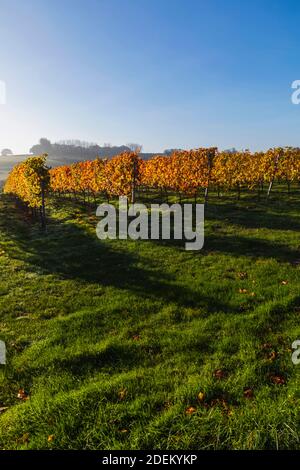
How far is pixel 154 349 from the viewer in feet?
35.2

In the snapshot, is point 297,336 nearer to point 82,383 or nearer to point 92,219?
point 82,383

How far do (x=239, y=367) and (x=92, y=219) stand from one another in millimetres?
31525

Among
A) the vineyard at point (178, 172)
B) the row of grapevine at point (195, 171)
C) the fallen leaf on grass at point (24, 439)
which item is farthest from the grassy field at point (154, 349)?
the row of grapevine at point (195, 171)

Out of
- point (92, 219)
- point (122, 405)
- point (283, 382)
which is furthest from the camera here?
point (92, 219)

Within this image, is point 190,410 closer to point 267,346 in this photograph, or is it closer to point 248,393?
point 248,393

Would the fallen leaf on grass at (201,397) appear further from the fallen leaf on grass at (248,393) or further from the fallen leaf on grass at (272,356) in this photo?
the fallen leaf on grass at (272,356)

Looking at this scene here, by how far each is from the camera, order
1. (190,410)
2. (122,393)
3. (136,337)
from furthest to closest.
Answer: (136,337)
(122,393)
(190,410)

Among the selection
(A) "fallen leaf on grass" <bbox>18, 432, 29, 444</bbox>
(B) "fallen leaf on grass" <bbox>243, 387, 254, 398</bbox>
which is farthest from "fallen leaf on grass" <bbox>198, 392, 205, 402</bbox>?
(A) "fallen leaf on grass" <bbox>18, 432, 29, 444</bbox>

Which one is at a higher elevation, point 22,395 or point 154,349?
point 154,349

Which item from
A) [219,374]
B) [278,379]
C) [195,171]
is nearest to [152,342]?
[219,374]

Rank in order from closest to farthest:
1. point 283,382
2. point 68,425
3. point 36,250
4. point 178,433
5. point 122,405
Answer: point 178,433 → point 68,425 → point 122,405 → point 283,382 → point 36,250

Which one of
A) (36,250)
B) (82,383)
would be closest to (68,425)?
(82,383)

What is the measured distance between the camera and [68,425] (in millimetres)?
7027

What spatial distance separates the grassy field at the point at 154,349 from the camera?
22.1 feet
